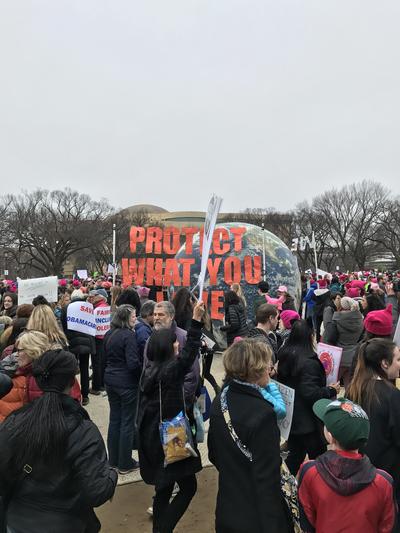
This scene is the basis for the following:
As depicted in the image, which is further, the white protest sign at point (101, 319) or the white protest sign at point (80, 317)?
the white protest sign at point (101, 319)

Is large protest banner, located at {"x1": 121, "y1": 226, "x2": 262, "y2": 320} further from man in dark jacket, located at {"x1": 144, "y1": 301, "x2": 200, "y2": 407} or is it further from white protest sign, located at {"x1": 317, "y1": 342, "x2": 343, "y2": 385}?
man in dark jacket, located at {"x1": 144, "y1": 301, "x2": 200, "y2": 407}

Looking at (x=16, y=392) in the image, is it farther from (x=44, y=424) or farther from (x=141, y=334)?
(x=141, y=334)

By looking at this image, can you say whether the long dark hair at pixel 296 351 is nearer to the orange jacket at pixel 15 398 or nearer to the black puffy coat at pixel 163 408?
the black puffy coat at pixel 163 408

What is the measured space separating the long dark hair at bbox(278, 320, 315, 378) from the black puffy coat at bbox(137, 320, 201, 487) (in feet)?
3.15

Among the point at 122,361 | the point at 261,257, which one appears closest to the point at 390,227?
the point at 261,257

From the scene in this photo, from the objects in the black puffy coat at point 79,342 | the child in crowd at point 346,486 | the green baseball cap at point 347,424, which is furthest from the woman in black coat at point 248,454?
the black puffy coat at point 79,342

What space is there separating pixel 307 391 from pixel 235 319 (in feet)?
9.87

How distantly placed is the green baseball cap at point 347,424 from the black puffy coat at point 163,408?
1.23 m

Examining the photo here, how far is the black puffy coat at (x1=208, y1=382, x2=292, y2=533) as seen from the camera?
215 cm

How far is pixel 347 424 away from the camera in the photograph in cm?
199

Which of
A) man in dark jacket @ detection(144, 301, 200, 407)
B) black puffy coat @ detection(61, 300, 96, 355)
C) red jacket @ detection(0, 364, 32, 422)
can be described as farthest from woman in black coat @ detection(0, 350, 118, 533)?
black puffy coat @ detection(61, 300, 96, 355)

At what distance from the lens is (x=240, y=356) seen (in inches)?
98.0

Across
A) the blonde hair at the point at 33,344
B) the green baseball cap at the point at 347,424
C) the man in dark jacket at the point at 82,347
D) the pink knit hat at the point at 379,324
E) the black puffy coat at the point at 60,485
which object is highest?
the pink knit hat at the point at 379,324

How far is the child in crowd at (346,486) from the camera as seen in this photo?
194cm
